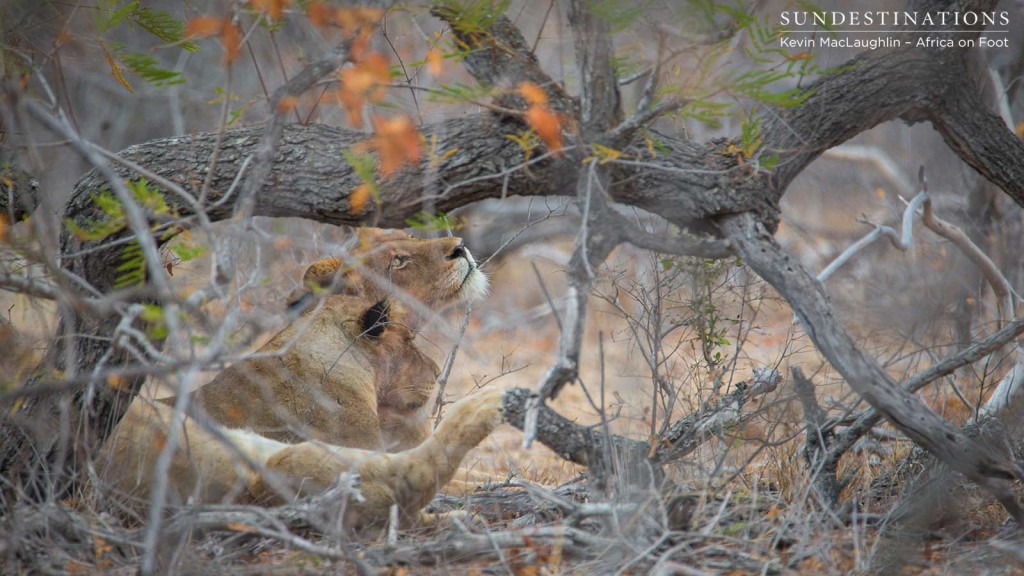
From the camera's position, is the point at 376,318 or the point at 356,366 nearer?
the point at 356,366

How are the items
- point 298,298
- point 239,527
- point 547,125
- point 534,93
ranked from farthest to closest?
1. point 298,298
2. point 534,93
3. point 547,125
4. point 239,527

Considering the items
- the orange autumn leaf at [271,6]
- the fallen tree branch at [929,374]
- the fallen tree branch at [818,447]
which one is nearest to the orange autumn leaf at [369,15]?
the orange autumn leaf at [271,6]

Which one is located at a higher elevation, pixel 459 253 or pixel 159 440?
pixel 459 253

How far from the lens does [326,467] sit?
3.64 metres

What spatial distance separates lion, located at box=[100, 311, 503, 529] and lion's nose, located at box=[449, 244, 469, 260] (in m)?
1.20

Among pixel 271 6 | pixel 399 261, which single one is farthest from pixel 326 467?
pixel 271 6

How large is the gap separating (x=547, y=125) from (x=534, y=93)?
0.22m

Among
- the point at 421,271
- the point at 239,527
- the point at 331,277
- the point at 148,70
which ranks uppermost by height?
the point at 148,70

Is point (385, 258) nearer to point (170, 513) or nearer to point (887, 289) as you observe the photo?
point (170, 513)

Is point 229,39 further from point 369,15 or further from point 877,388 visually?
point 877,388

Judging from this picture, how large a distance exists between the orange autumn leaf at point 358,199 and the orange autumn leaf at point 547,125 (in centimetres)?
71

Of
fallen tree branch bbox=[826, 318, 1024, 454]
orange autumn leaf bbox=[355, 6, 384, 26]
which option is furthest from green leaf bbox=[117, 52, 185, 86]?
fallen tree branch bbox=[826, 318, 1024, 454]

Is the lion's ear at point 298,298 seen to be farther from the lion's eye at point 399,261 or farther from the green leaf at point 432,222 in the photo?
→ the green leaf at point 432,222

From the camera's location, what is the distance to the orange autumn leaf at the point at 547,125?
3.12 meters
